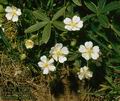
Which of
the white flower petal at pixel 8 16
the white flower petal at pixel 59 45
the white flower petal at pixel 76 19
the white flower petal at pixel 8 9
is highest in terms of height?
the white flower petal at pixel 8 9

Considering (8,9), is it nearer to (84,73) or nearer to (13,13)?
(13,13)

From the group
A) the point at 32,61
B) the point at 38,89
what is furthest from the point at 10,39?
the point at 38,89

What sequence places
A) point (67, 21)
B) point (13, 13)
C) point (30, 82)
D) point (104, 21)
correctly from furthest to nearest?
point (30, 82) → point (13, 13) → point (67, 21) → point (104, 21)

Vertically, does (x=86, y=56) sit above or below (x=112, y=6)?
below

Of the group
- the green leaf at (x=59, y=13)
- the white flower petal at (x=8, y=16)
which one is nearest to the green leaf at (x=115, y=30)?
the green leaf at (x=59, y=13)

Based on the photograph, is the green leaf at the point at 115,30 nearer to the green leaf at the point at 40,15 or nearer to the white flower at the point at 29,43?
the green leaf at the point at 40,15

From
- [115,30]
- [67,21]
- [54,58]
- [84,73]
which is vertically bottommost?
[84,73]

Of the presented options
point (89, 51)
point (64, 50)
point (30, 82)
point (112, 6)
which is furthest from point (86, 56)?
point (30, 82)

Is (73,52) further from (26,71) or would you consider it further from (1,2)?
(1,2)
